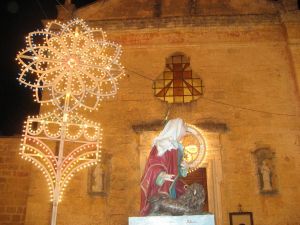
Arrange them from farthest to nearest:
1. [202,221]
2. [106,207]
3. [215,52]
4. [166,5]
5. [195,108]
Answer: [166,5] < [215,52] < [195,108] < [106,207] < [202,221]

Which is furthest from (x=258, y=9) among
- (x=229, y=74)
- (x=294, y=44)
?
(x=229, y=74)

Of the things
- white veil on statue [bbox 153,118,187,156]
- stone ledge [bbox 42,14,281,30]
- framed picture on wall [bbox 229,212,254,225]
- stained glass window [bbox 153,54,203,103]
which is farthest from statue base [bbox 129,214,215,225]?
stone ledge [bbox 42,14,281,30]

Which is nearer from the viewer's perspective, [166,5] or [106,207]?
[106,207]

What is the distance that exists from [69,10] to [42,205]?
6498 millimetres

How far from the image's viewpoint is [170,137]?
4648mm

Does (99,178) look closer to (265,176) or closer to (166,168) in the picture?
(265,176)

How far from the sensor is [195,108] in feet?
32.8

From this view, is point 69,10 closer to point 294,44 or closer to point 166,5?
point 166,5

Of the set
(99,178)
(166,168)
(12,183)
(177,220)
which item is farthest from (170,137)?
(12,183)

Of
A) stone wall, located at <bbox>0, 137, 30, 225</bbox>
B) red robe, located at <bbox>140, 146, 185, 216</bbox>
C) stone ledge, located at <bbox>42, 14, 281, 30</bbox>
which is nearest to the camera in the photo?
red robe, located at <bbox>140, 146, 185, 216</bbox>

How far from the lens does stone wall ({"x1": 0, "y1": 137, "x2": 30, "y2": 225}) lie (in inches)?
380

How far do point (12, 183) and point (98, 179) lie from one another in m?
2.84

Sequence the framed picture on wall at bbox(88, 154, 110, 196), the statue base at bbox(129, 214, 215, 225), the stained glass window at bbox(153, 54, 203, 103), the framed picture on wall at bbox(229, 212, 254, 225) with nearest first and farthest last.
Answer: the statue base at bbox(129, 214, 215, 225) → the framed picture on wall at bbox(229, 212, 254, 225) → the framed picture on wall at bbox(88, 154, 110, 196) → the stained glass window at bbox(153, 54, 203, 103)

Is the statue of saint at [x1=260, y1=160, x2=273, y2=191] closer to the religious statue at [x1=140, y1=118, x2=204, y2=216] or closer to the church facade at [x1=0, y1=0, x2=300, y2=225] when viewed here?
the church facade at [x1=0, y1=0, x2=300, y2=225]
